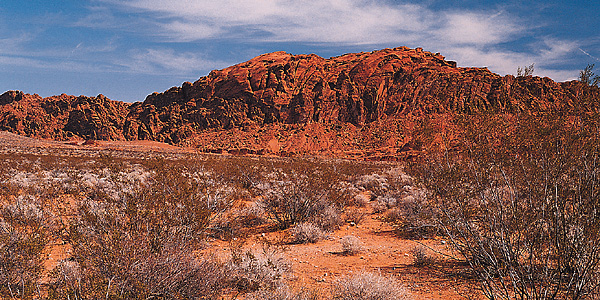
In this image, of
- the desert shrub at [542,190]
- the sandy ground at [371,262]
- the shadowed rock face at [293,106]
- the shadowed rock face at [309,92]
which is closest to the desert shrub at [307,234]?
the sandy ground at [371,262]

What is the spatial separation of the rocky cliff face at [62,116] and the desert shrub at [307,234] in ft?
303

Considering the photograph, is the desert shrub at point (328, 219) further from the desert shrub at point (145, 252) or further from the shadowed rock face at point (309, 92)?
the shadowed rock face at point (309, 92)

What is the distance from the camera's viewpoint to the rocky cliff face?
3666 inches

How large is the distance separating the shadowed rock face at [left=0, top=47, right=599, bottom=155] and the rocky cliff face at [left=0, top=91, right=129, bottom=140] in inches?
14.4

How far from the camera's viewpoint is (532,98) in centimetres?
491

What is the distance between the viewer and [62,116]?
10281cm

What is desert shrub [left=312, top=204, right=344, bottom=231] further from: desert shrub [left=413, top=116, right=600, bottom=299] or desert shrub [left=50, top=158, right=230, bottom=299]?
desert shrub [left=413, top=116, right=600, bottom=299]

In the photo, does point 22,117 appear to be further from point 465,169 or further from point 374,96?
point 465,169

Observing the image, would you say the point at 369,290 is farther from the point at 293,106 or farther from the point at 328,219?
the point at 293,106

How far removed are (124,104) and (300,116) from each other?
2900 inches

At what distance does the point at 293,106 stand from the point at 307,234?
6998 cm

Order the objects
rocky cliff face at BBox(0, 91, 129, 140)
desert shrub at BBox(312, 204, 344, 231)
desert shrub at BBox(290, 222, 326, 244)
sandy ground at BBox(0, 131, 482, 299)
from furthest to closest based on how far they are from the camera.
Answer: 1. rocky cliff face at BBox(0, 91, 129, 140)
2. desert shrub at BBox(312, 204, 344, 231)
3. desert shrub at BBox(290, 222, 326, 244)
4. sandy ground at BBox(0, 131, 482, 299)

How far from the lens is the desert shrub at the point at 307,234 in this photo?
9281mm

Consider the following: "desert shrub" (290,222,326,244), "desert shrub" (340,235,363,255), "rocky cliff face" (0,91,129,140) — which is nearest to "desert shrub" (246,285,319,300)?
"desert shrub" (340,235,363,255)
